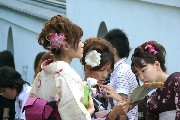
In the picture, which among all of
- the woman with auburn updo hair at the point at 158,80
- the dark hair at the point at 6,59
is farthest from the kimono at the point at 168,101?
the dark hair at the point at 6,59

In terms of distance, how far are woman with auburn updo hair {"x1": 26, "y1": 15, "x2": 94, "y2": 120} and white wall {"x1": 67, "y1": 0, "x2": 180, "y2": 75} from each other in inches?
117

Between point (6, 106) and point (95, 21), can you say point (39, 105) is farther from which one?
point (95, 21)

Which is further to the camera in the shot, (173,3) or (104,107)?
(173,3)

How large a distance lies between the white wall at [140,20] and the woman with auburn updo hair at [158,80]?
2289mm

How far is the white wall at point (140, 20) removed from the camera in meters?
6.60

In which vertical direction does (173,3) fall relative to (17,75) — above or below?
above

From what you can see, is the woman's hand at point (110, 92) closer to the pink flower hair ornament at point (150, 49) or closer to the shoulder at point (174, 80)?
the pink flower hair ornament at point (150, 49)

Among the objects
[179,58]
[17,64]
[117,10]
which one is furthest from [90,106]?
[17,64]

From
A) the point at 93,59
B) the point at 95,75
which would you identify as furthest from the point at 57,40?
the point at 95,75

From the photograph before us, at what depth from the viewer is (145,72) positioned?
4.07 m

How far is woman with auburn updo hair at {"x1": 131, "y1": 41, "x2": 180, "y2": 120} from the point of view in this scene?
12.6 feet

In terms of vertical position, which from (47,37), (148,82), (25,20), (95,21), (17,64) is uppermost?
(47,37)

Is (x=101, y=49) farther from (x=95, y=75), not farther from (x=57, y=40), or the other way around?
(x=57, y=40)

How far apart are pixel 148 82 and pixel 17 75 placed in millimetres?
1520
